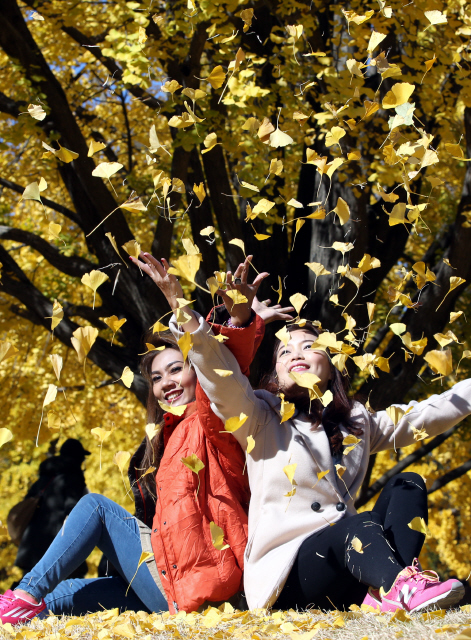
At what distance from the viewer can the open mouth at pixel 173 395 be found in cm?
266

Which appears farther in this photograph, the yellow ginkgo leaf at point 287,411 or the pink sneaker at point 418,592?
the yellow ginkgo leaf at point 287,411

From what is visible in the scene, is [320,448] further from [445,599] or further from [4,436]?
[4,436]

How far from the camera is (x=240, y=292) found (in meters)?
2.09

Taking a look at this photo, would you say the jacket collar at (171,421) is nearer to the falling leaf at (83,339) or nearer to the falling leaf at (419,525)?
the falling leaf at (83,339)

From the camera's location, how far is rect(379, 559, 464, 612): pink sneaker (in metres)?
1.76

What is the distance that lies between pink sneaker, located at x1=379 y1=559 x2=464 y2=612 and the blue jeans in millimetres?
1044

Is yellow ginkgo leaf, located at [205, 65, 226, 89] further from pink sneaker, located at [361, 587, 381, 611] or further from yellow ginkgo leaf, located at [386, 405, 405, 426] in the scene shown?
pink sneaker, located at [361, 587, 381, 611]

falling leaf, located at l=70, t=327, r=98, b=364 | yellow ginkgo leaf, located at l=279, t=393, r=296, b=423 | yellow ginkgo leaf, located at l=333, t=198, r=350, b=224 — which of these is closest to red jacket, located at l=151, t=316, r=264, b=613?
yellow ginkgo leaf, located at l=279, t=393, r=296, b=423

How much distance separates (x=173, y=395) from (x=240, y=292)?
0.77 meters

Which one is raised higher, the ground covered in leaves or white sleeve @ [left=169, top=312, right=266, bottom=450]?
white sleeve @ [left=169, top=312, right=266, bottom=450]

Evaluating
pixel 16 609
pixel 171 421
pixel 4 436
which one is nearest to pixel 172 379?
pixel 171 421

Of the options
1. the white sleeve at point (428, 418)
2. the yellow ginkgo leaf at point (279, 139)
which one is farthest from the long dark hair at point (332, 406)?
the yellow ginkgo leaf at point (279, 139)

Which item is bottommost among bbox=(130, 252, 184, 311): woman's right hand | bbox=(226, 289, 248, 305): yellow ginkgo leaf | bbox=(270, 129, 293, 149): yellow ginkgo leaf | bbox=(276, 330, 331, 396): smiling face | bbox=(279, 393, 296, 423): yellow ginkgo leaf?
bbox=(276, 330, 331, 396): smiling face

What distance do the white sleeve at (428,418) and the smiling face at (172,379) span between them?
0.76 meters
